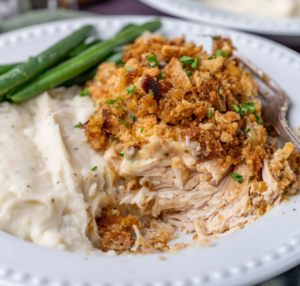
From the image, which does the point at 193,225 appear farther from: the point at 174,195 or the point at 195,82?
the point at 195,82

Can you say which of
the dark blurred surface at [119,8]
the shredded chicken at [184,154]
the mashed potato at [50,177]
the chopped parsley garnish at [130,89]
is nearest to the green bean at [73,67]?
the mashed potato at [50,177]

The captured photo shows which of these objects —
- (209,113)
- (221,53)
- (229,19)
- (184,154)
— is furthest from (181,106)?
(229,19)

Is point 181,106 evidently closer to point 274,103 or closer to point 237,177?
point 237,177

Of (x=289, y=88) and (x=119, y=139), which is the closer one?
(x=119, y=139)

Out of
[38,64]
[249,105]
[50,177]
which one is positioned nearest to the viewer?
[50,177]

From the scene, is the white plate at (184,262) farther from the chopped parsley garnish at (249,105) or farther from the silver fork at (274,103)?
the chopped parsley garnish at (249,105)

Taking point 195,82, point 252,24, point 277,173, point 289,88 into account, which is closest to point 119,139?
point 195,82
